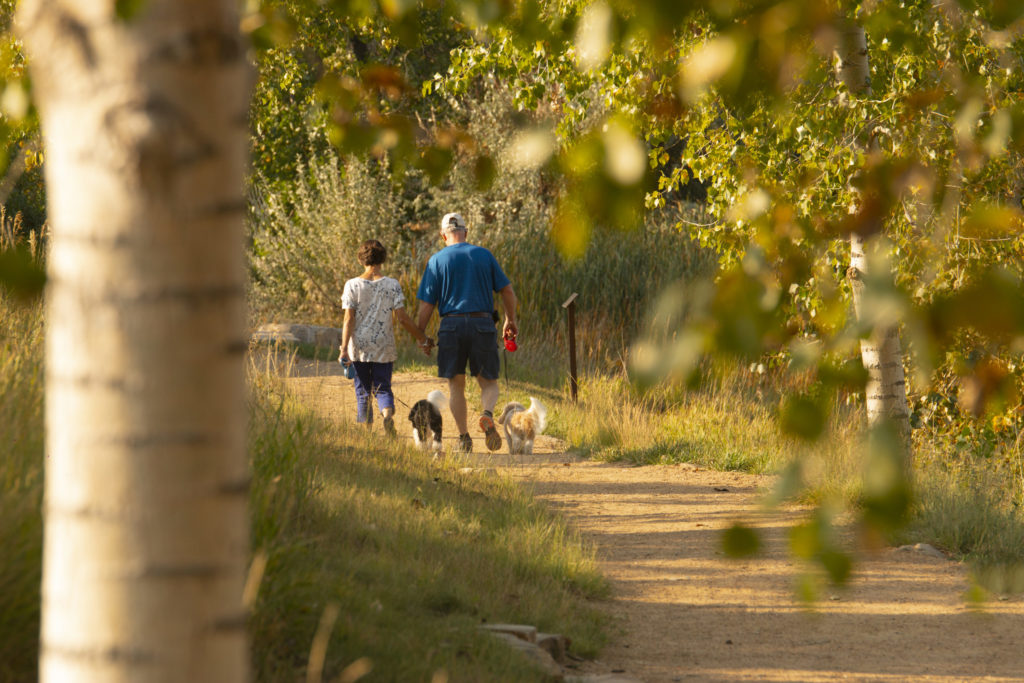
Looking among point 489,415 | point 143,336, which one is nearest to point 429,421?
point 489,415

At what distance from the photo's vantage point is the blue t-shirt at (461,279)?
865cm

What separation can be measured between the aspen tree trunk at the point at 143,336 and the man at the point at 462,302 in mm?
7250

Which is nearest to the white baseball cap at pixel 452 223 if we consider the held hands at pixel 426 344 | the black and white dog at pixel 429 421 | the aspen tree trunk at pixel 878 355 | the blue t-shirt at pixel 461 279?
the blue t-shirt at pixel 461 279

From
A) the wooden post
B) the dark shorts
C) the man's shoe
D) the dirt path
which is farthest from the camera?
the wooden post

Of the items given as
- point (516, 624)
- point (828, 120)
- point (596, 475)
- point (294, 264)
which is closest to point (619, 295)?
point (294, 264)

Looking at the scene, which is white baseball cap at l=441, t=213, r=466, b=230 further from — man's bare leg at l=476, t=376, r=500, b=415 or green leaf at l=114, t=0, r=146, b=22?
green leaf at l=114, t=0, r=146, b=22

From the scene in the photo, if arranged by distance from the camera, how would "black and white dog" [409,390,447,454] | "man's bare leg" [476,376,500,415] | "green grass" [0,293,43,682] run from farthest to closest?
Answer: "man's bare leg" [476,376,500,415]
"black and white dog" [409,390,447,454]
"green grass" [0,293,43,682]

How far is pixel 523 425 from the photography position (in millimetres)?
9156

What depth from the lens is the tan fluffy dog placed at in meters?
9.07

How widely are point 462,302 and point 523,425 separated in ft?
4.16

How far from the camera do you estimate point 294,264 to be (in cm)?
1812

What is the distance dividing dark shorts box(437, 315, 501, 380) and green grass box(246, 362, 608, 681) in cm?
188

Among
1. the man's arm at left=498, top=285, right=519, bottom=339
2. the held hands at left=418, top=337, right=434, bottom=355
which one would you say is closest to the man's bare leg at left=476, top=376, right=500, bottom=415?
the man's arm at left=498, top=285, right=519, bottom=339

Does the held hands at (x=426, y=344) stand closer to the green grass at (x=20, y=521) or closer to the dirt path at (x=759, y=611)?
the dirt path at (x=759, y=611)
